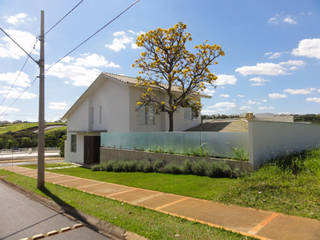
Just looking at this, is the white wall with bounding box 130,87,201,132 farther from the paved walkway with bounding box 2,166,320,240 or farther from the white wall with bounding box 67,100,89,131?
the paved walkway with bounding box 2,166,320,240

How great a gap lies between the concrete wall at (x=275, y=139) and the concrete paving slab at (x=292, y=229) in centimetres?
402

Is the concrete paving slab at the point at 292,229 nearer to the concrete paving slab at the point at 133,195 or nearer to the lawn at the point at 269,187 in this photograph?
the lawn at the point at 269,187

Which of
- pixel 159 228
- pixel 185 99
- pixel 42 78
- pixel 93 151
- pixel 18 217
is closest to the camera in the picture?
pixel 159 228

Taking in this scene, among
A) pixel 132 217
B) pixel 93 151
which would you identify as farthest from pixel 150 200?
pixel 93 151

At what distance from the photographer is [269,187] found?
22.4 ft

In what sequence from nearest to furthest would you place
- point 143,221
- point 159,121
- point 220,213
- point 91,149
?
point 143,221
point 220,213
point 159,121
point 91,149

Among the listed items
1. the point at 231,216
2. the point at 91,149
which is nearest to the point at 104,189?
the point at 231,216

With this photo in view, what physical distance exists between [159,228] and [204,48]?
1477 centimetres

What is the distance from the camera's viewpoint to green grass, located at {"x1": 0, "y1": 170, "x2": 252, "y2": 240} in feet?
14.9

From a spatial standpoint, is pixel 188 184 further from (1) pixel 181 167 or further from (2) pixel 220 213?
(2) pixel 220 213

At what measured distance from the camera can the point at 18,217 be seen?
20.9ft

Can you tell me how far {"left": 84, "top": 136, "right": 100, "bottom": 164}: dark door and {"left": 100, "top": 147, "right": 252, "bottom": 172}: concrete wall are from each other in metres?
6.21

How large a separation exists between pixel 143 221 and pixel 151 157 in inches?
318

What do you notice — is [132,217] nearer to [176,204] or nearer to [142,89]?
[176,204]
